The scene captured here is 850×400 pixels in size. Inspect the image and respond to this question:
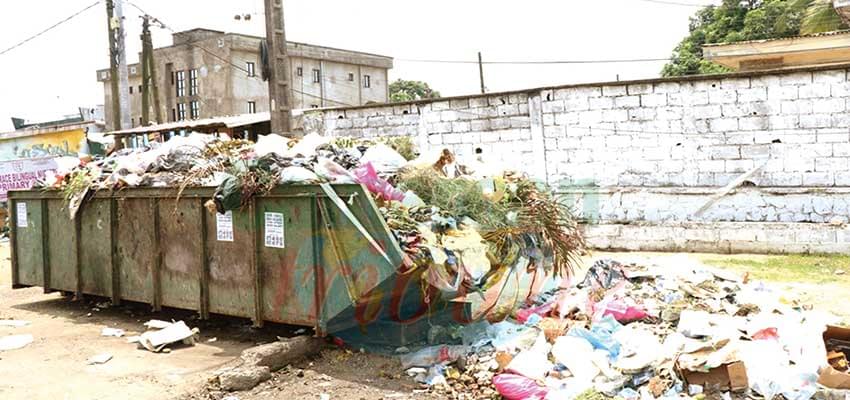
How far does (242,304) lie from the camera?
580cm

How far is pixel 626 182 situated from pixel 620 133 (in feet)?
2.48

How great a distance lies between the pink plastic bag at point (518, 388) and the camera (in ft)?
14.4

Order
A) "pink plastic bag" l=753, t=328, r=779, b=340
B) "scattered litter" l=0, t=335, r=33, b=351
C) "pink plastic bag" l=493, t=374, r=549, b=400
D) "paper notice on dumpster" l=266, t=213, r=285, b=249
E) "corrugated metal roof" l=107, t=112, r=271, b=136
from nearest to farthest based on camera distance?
"pink plastic bag" l=493, t=374, r=549, b=400
"pink plastic bag" l=753, t=328, r=779, b=340
"paper notice on dumpster" l=266, t=213, r=285, b=249
"scattered litter" l=0, t=335, r=33, b=351
"corrugated metal roof" l=107, t=112, r=271, b=136

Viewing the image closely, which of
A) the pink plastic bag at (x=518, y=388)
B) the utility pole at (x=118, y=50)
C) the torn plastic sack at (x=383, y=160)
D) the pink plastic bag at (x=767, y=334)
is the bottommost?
the pink plastic bag at (x=518, y=388)

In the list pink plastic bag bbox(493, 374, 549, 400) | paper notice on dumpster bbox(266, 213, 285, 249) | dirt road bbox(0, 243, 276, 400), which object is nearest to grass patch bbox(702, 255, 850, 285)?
pink plastic bag bbox(493, 374, 549, 400)

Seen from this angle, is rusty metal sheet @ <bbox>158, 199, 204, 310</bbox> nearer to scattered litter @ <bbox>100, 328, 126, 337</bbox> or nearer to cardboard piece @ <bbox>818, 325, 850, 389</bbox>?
scattered litter @ <bbox>100, 328, 126, 337</bbox>

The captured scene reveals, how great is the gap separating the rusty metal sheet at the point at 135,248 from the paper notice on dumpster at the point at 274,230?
1.54 m

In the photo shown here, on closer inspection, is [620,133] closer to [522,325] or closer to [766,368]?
[522,325]

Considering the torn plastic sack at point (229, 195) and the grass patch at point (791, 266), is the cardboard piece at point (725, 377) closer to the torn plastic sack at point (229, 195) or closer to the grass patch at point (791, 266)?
the torn plastic sack at point (229, 195)

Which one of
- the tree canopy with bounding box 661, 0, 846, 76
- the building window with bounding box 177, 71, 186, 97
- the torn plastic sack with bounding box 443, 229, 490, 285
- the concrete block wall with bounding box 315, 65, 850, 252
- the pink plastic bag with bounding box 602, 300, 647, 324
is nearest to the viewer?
the torn plastic sack with bounding box 443, 229, 490, 285

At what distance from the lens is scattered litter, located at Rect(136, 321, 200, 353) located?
19.0 feet

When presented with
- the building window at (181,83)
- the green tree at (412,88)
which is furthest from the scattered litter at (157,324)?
the green tree at (412,88)

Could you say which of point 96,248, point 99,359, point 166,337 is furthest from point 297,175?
point 96,248

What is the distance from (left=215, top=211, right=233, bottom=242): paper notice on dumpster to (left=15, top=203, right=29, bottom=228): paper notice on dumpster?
336 cm
